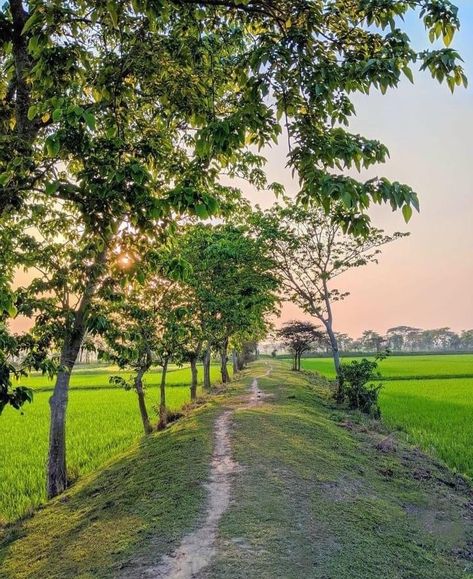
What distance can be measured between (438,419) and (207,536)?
12990 millimetres

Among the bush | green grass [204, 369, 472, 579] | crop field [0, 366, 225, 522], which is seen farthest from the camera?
the bush

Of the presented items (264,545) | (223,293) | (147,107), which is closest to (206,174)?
(147,107)

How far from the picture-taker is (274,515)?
4.93 m

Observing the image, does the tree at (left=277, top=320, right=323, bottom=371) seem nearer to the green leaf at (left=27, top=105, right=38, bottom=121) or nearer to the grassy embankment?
the grassy embankment

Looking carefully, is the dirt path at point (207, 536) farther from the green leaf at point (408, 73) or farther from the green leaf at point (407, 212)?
the green leaf at point (408, 73)

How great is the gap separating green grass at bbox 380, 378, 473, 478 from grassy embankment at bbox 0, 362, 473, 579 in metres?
1.59

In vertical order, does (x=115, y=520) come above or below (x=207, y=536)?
below

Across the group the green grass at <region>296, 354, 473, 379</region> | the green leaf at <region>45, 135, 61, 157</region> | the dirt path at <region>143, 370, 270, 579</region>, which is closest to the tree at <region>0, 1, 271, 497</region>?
the green leaf at <region>45, 135, 61, 157</region>

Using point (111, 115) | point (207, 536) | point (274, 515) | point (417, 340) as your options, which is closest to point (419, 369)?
point (274, 515)

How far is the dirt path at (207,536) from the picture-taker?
3.82m

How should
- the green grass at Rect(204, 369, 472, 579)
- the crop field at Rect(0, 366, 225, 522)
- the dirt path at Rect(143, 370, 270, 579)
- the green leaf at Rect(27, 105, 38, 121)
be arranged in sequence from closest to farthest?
the green leaf at Rect(27, 105, 38, 121) → the dirt path at Rect(143, 370, 270, 579) → the green grass at Rect(204, 369, 472, 579) → the crop field at Rect(0, 366, 225, 522)

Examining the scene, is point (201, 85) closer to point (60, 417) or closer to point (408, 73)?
point (408, 73)

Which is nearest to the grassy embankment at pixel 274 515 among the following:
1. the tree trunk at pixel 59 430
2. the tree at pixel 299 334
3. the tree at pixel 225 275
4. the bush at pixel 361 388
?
the tree trunk at pixel 59 430

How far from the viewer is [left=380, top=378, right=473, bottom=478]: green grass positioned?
10.1 m
